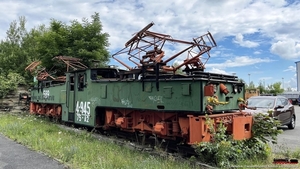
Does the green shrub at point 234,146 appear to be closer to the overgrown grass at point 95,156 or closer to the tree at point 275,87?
the overgrown grass at point 95,156

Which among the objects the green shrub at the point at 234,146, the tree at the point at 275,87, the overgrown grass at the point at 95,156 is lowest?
the overgrown grass at the point at 95,156

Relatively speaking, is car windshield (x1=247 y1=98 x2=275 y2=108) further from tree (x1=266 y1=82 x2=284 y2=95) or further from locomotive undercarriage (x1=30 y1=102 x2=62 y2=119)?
tree (x1=266 y1=82 x2=284 y2=95)

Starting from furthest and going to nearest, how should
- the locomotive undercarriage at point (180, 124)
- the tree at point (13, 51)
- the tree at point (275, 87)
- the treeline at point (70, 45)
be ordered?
the tree at point (275, 87) → the tree at point (13, 51) → the treeline at point (70, 45) → the locomotive undercarriage at point (180, 124)

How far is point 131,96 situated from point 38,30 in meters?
26.6

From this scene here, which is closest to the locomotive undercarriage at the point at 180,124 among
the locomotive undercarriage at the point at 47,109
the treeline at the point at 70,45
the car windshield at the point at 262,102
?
the car windshield at the point at 262,102

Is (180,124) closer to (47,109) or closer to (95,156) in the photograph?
(95,156)

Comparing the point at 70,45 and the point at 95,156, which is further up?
the point at 70,45

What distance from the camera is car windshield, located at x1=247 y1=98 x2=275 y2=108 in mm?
11578

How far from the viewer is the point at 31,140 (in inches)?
309

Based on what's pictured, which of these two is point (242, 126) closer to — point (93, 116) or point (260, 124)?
point (260, 124)

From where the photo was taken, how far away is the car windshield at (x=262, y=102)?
11578 mm

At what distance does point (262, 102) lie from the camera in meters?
12.0

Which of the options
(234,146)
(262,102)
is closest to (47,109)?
(262,102)

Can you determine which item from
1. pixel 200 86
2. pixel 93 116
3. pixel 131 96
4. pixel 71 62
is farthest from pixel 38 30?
pixel 200 86
